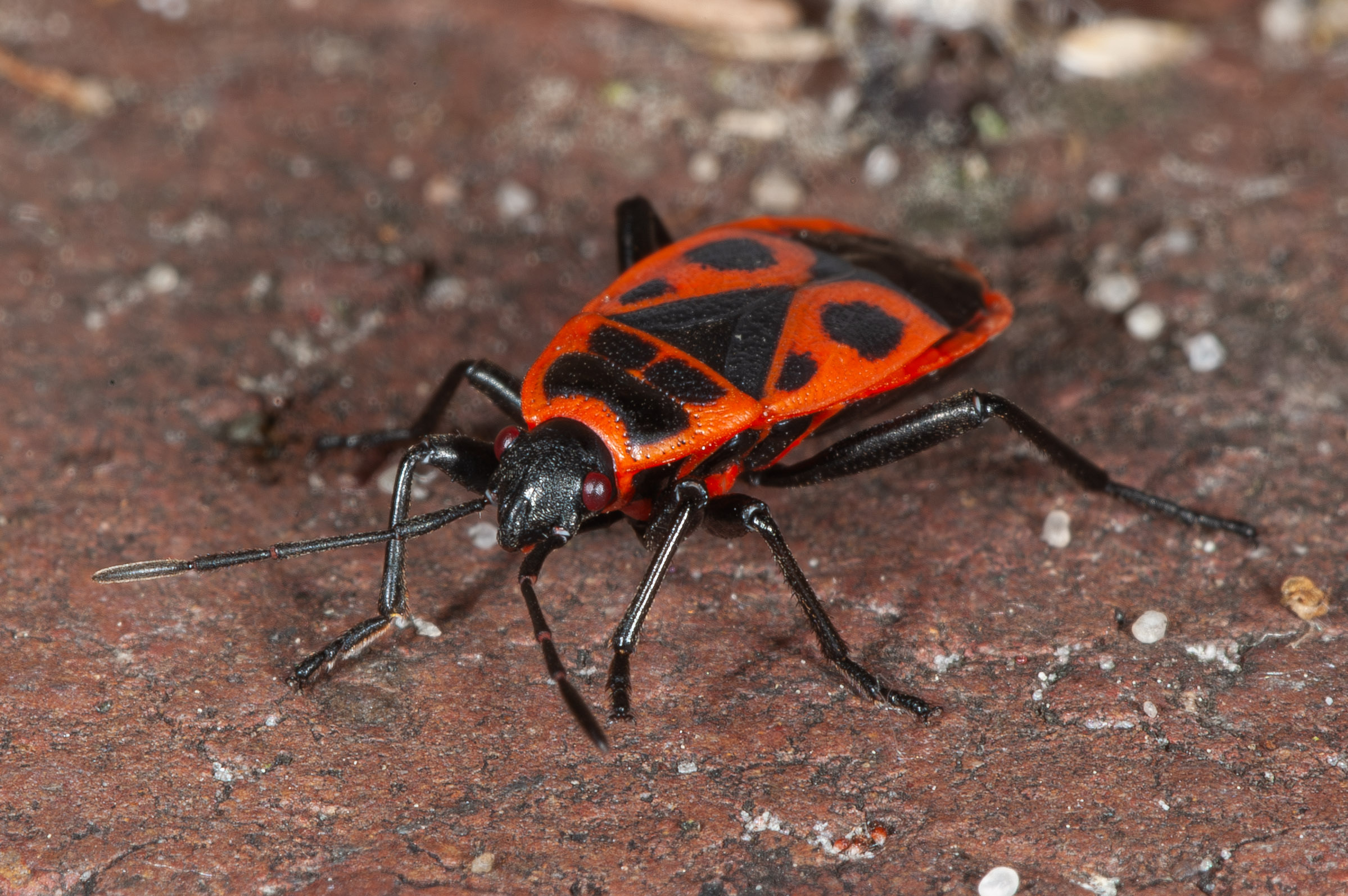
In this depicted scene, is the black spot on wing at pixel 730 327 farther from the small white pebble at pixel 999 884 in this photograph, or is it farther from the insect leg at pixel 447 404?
the small white pebble at pixel 999 884

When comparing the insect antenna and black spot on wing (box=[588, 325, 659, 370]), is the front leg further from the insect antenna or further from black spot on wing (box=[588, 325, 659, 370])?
the insect antenna

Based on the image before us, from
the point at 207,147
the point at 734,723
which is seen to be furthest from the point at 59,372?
the point at 734,723

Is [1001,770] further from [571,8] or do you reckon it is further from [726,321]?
[571,8]

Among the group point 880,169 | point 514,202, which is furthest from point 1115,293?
point 514,202

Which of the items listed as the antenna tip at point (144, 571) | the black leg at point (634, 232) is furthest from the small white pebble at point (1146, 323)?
the antenna tip at point (144, 571)

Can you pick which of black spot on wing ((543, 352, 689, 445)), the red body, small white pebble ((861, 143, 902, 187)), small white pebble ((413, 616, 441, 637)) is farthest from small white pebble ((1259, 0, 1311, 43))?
small white pebble ((413, 616, 441, 637))
